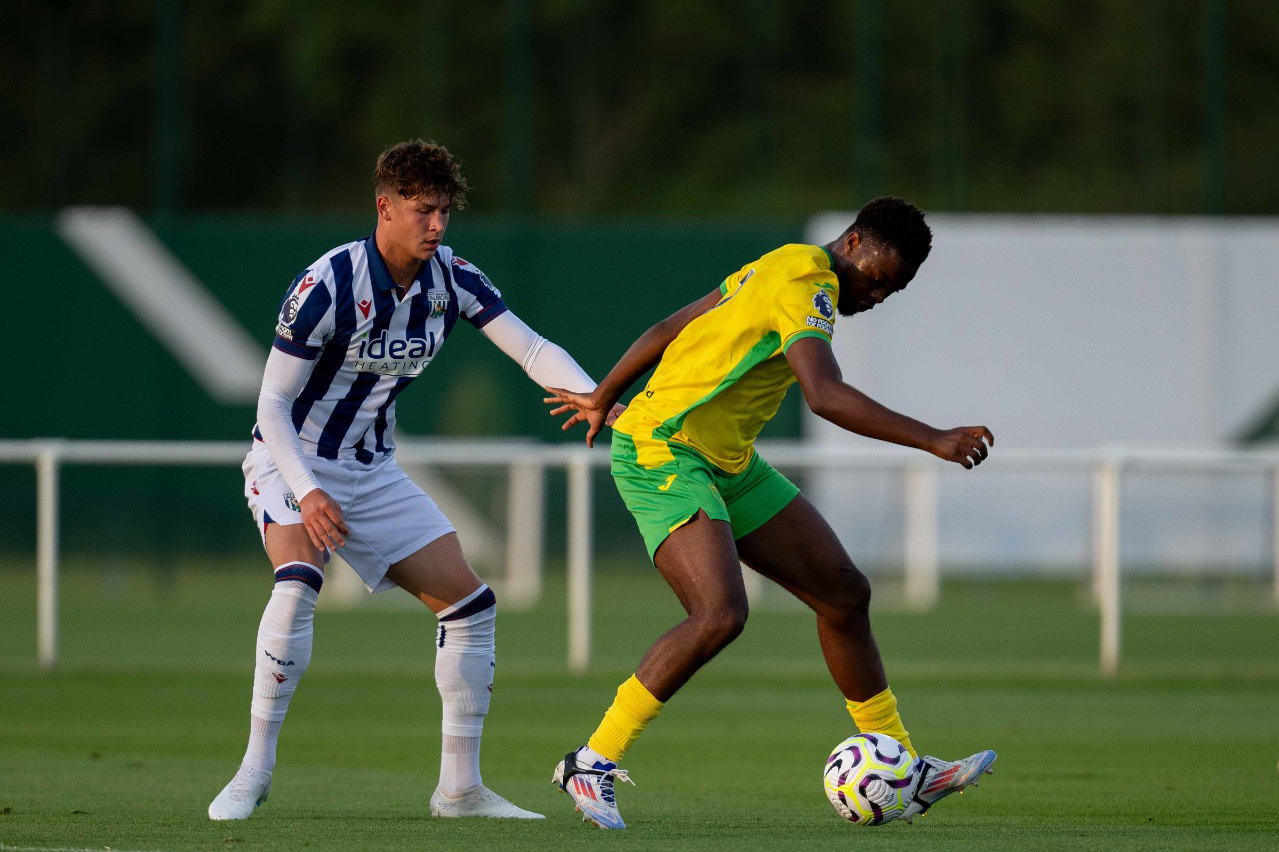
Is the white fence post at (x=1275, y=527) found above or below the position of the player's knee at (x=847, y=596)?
below

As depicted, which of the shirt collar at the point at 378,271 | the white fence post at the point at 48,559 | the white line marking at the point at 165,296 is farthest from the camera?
the white line marking at the point at 165,296

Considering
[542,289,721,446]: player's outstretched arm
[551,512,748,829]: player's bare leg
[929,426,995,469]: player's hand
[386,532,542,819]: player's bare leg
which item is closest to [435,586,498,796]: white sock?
[386,532,542,819]: player's bare leg

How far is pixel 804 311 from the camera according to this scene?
18.6 feet

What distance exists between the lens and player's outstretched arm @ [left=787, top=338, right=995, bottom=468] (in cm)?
536

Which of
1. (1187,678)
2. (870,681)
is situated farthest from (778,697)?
(870,681)

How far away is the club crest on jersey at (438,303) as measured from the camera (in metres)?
6.10

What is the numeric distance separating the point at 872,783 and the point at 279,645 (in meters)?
1.96

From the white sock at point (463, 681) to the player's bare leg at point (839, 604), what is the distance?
0.92 meters

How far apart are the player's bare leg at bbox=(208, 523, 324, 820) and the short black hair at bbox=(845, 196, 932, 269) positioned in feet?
6.84

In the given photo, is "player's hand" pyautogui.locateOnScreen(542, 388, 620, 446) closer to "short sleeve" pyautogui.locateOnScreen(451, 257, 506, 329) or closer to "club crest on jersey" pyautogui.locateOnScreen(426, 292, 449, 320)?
"short sleeve" pyautogui.locateOnScreen(451, 257, 506, 329)

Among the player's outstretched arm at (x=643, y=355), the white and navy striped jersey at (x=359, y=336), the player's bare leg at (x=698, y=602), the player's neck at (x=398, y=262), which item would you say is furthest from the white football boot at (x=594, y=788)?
the player's neck at (x=398, y=262)

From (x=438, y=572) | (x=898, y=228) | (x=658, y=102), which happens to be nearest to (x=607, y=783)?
(x=438, y=572)

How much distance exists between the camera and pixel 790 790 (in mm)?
6992

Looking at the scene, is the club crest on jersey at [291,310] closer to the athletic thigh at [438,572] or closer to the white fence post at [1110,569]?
the athletic thigh at [438,572]
